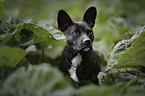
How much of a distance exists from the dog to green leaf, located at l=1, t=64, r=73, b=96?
0.56 metres

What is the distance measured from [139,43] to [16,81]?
0.64 m

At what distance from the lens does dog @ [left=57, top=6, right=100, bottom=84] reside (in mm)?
1179

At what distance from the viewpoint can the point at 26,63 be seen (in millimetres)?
889

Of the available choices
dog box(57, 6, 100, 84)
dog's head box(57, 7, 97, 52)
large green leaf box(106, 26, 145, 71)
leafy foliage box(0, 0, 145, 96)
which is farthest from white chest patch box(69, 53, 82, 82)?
large green leaf box(106, 26, 145, 71)

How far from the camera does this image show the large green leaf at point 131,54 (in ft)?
2.79

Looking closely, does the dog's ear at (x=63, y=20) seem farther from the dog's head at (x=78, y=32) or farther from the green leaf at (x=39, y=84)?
the green leaf at (x=39, y=84)

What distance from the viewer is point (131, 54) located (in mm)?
873

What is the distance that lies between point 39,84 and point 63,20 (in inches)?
30.8

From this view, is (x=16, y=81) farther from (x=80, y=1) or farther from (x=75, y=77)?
(x=80, y=1)

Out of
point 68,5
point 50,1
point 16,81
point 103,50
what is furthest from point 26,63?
point 50,1

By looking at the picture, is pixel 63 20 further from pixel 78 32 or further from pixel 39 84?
pixel 39 84

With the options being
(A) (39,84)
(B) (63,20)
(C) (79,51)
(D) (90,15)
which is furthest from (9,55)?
(D) (90,15)

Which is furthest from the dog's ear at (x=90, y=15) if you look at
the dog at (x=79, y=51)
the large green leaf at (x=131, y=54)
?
the large green leaf at (x=131, y=54)

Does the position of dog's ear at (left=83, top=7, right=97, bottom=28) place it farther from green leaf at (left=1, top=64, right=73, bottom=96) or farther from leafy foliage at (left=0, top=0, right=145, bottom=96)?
green leaf at (left=1, top=64, right=73, bottom=96)
